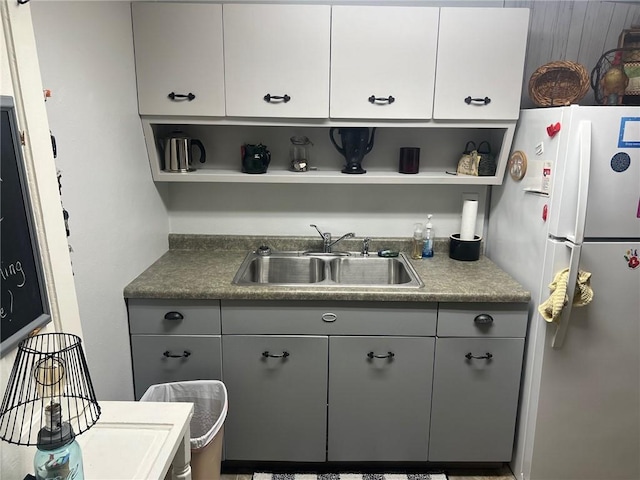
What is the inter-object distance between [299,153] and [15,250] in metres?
1.53

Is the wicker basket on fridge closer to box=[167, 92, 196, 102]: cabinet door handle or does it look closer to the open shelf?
the open shelf

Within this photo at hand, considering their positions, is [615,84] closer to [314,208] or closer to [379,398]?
[314,208]

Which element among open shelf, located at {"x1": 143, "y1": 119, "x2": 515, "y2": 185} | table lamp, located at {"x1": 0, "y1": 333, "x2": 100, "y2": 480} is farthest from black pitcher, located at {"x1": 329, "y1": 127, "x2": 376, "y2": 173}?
table lamp, located at {"x1": 0, "y1": 333, "x2": 100, "y2": 480}

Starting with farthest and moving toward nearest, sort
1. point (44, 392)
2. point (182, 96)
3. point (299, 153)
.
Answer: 1. point (299, 153)
2. point (182, 96)
3. point (44, 392)

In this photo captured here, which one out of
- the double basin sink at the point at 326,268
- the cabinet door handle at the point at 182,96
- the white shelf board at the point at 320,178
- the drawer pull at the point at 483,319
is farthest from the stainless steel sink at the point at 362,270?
the cabinet door handle at the point at 182,96

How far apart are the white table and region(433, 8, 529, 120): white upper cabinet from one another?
1.65 metres

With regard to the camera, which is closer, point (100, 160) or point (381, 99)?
point (100, 160)

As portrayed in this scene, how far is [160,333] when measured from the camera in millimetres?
1921

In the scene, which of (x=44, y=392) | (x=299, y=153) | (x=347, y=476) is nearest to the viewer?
(x=44, y=392)

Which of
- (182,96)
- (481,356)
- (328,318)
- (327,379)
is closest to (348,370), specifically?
(327,379)

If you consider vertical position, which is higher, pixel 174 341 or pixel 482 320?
pixel 482 320

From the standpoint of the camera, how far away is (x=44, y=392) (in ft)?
3.11

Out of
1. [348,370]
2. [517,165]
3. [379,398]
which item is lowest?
[379,398]

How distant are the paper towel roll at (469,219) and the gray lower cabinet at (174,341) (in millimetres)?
1285
